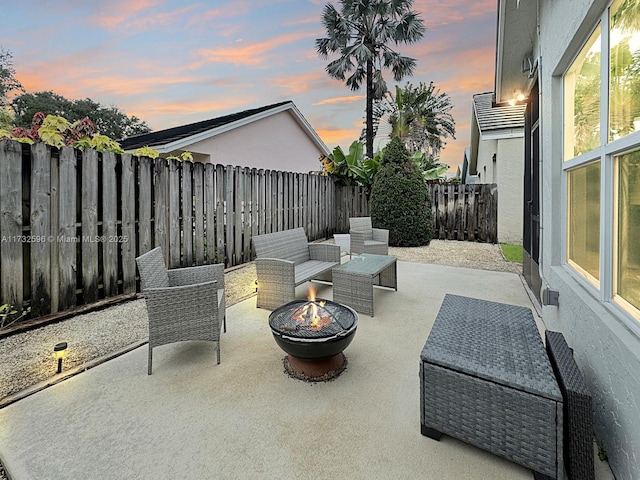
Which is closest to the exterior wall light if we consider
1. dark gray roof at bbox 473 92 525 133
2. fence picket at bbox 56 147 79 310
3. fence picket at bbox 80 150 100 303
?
fence picket at bbox 56 147 79 310

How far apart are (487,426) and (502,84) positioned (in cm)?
710

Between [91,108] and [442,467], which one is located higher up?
[91,108]

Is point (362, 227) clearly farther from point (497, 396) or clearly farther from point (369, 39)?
point (369, 39)

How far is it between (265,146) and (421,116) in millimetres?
15387

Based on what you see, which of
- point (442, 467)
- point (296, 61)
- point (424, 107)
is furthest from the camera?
point (424, 107)

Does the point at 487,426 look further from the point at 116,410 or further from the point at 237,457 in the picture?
the point at 116,410

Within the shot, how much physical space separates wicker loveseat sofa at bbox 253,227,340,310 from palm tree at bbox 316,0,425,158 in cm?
1032

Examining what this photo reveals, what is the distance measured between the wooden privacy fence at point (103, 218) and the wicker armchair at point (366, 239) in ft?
7.82

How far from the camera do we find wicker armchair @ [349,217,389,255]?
23.1 ft

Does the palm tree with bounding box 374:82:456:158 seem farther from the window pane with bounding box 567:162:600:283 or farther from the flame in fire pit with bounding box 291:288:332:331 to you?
the flame in fire pit with bounding box 291:288:332:331

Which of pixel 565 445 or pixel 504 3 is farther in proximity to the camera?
pixel 504 3

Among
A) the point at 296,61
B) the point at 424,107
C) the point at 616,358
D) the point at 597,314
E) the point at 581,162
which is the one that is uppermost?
the point at 424,107

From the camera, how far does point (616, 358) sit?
1746 millimetres

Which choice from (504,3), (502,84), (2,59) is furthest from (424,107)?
(2,59)
